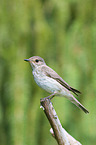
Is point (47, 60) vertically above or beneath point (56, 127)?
above

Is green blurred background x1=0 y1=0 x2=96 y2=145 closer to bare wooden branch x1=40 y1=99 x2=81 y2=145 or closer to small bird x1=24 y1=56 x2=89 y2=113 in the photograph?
small bird x1=24 y1=56 x2=89 y2=113

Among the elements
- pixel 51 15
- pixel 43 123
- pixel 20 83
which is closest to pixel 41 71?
pixel 20 83

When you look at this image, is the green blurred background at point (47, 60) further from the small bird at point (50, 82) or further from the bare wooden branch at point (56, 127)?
the bare wooden branch at point (56, 127)

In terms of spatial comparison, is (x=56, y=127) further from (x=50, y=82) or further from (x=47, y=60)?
(x=47, y=60)

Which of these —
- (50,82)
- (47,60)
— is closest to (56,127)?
(50,82)

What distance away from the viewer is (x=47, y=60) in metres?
3.58

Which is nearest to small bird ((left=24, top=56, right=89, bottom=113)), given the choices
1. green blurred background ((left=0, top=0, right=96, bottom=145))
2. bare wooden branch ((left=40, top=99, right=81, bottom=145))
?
bare wooden branch ((left=40, top=99, right=81, bottom=145))

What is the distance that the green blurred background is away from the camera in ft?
10.8

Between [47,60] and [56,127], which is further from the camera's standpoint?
[47,60]

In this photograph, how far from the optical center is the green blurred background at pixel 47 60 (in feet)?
10.8

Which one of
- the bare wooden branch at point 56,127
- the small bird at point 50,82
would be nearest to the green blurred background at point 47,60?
the small bird at point 50,82

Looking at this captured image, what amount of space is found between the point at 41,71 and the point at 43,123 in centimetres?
89

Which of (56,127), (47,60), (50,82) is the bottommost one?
(56,127)

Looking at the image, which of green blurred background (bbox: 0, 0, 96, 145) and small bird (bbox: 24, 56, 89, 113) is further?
green blurred background (bbox: 0, 0, 96, 145)
